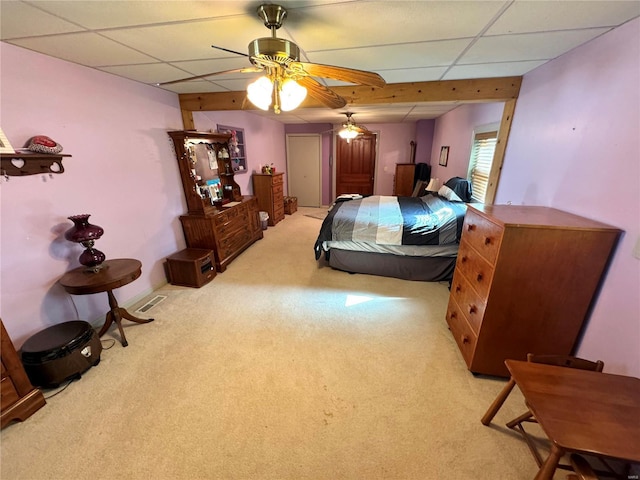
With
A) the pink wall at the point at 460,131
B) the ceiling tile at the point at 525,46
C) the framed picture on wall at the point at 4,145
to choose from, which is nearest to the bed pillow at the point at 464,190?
the pink wall at the point at 460,131

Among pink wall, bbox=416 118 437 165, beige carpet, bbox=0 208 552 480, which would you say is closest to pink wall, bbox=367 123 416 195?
pink wall, bbox=416 118 437 165

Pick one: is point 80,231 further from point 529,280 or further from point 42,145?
point 529,280

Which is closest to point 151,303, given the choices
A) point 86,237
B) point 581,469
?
point 86,237

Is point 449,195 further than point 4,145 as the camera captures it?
Yes

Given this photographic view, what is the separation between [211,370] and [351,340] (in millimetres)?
1122

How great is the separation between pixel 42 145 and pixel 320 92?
6.56 feet

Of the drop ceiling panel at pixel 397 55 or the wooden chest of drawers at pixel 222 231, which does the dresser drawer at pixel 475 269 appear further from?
the wooden chest of drawers at pixel 222 231

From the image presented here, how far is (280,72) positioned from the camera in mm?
1329

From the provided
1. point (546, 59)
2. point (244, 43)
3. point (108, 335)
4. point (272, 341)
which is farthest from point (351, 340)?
point (546, 59)

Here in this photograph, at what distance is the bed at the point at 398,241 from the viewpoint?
9.81 feet

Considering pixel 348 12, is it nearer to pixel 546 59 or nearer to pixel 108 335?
pixel 546 59

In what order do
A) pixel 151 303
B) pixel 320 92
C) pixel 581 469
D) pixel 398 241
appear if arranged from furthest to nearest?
1. pixel 398 241
2. pixel 151 303
3. pixel 320 92
4. pixel 581 469

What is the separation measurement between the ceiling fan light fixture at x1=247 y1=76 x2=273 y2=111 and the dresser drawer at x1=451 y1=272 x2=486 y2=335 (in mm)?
1831

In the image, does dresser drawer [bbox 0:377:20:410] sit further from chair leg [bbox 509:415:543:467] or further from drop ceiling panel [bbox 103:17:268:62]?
chair leg [bbox 509:415:543:467]
